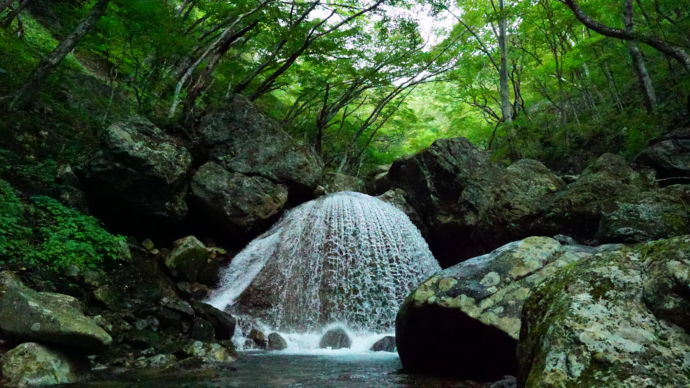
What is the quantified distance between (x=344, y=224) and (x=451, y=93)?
39.9ft

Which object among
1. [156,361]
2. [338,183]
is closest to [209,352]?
[156,361]

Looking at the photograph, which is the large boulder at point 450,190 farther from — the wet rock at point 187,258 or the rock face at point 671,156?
the wet rock at point 187,258

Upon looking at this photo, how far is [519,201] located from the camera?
1063cm

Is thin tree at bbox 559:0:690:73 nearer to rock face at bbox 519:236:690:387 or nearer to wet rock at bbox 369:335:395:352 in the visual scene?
rock face at bbox 519:236:690:387

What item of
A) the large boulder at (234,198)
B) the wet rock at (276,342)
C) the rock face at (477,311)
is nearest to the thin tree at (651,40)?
the rock face at (477,311)

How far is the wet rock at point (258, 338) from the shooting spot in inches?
304

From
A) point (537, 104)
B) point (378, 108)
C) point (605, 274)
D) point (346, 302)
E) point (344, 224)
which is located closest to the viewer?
point (605, 274)

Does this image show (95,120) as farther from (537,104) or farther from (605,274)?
(537,104)

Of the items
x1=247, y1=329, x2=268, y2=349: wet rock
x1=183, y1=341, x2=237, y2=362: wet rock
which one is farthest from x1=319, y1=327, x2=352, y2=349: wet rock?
x1=183, y1=341, x2=237, y2=362: wet rock

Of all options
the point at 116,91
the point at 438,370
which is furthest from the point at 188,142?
the point at 438,370

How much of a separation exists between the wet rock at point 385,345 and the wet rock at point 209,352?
110 inches

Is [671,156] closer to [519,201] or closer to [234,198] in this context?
[519,201]

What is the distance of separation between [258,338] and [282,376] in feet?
10.2

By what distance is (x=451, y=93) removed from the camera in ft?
66.5
